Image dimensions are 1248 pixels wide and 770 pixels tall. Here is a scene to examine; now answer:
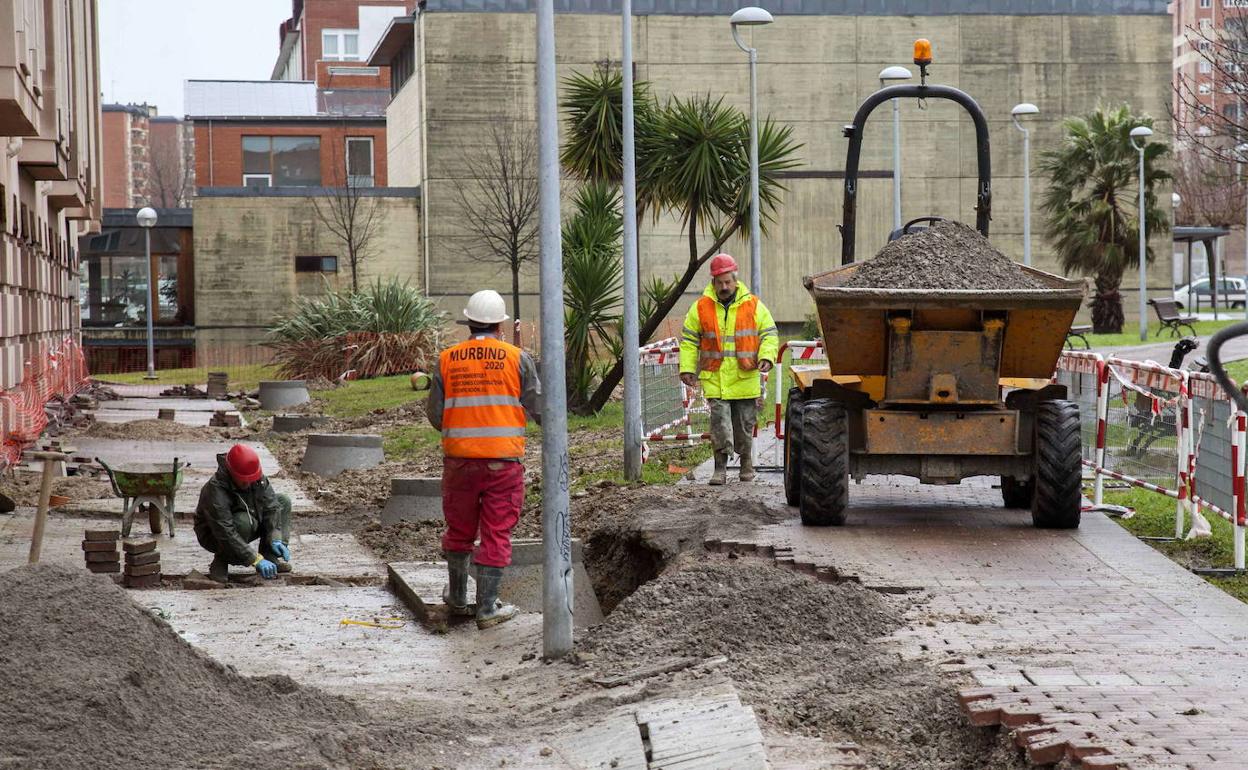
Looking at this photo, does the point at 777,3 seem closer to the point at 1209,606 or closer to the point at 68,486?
the point at 68,486

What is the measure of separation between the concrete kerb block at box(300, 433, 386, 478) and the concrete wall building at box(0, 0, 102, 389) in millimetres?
3609

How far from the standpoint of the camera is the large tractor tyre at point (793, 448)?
11289 millimetres

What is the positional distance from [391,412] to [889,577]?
58.5ft

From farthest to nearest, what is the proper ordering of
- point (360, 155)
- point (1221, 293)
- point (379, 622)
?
point (1221, 293) < point (360, 155) < point (379, 622)

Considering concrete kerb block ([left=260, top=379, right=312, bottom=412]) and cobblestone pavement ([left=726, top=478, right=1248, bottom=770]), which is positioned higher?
concrete kerb block ([left=260, top=379, right=312, bottom=412])

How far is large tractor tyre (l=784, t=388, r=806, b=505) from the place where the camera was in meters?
11.3

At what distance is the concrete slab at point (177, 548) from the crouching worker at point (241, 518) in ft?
0.69

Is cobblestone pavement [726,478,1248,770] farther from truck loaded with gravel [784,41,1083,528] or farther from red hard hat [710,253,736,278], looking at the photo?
red hard hat [710,253,736,278]

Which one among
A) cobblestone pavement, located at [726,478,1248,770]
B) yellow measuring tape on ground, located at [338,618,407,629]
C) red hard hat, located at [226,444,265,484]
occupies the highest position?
red hard hat, located at [226,444,265,484]

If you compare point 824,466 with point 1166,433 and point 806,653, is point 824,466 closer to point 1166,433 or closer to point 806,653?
point 1166,433

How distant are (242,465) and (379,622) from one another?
1.46 meters

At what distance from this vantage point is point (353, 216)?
43.2 m

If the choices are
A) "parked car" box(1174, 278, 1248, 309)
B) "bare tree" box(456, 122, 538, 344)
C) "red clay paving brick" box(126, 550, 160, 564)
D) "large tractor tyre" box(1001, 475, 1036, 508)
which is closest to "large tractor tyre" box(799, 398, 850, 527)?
"large tractor tyre" box(1001, 475, 1036, 508)

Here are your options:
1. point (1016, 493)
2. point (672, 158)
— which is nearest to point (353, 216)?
point (672, 158)
